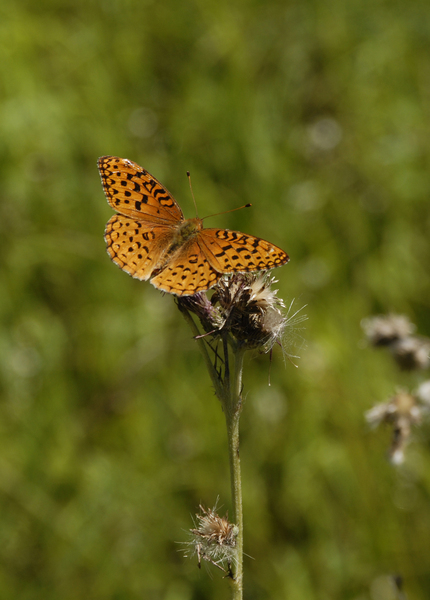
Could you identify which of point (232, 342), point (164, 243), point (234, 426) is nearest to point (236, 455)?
point (234, 426)

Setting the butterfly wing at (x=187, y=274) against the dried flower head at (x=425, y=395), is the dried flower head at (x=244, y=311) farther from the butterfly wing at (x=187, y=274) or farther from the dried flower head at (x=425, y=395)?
the dried flower head at (x=425, y=395)

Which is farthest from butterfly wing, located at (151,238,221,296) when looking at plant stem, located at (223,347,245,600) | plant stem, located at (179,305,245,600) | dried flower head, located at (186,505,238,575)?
dried flower head, located at (186,505,238,575)

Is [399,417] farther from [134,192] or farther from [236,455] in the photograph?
[134,192]

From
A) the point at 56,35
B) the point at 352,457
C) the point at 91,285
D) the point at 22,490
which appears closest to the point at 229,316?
the point at 352,457

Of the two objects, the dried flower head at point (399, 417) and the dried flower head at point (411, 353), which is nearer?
the dried flower head at point (399, 417)

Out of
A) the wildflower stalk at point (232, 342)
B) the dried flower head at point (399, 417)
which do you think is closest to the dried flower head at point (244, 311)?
the wildflower stalk at point (232, 342)
